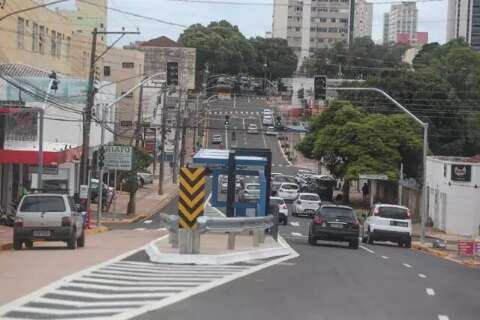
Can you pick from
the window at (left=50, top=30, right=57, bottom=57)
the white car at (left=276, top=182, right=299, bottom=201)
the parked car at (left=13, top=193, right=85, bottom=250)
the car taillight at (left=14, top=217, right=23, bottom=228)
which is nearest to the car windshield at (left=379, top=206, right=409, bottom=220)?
the parked car at (left=13, top=193, right=85, bottom=250)

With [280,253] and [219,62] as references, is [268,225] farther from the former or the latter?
[219,62]

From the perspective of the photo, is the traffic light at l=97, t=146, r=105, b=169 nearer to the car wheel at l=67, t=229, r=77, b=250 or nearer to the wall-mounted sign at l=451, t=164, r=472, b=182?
the car wheel at l=67, t=229, r=77, b=250

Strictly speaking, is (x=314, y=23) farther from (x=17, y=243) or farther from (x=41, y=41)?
(x=17, y=243)

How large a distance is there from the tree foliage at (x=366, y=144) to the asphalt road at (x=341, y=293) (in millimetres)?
41152

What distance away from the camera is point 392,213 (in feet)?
124

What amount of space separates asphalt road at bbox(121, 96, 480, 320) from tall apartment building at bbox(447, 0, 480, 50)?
109454mm

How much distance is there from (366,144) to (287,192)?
7213 millimetres

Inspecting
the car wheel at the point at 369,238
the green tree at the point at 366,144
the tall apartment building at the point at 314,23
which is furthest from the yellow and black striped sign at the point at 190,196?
the tall apartment building at the point at 314,23

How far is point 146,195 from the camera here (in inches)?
2928

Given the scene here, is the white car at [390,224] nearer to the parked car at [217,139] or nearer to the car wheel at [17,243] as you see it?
the car wheel at [17,243]

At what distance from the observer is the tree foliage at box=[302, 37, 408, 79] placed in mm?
136500

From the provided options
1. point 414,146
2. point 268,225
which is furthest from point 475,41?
point 268,225

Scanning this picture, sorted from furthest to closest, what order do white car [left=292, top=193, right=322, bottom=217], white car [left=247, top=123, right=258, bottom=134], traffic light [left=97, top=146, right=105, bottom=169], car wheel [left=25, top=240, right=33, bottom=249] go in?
1. white car [left=247, top=123, right=258, bottom=134]
2. white car [left=292, top=193, right=322, bottom=217]
3. traffic light [left=97, top=146, right=105, bottom=169]
4. car wheel [left=25, top=240, right=33, bottom=249]

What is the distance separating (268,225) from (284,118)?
321ft
